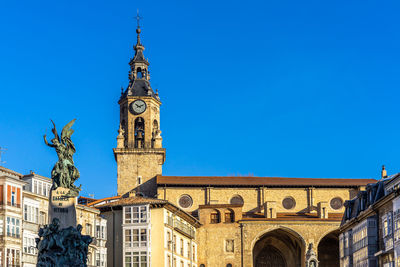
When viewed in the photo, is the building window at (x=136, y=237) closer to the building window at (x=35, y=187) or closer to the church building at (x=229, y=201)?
the church building at (x=229, y=201)

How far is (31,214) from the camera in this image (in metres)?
58.6

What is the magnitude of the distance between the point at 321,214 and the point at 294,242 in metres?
6.54

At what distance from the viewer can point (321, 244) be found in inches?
4129

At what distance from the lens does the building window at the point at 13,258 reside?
5388 centimetres

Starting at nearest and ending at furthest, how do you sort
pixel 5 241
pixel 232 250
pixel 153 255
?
pixel 5 241
pixel 153 255
pixel 232 250

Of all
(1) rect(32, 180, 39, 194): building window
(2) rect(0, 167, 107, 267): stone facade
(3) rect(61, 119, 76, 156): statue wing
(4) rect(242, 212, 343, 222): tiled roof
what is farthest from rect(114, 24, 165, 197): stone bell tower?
(3) rect(61, 119, 76, 156): statue wing

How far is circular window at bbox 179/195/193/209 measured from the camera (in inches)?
3937

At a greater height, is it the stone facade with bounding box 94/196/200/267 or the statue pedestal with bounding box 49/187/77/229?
the stone facade with bounding box 94/196/200/267

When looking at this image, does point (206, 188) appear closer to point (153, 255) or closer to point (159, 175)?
point (159, 175)

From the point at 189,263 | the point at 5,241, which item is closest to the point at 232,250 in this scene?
the point at 189,263

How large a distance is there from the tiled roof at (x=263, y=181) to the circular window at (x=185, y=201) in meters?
1.72

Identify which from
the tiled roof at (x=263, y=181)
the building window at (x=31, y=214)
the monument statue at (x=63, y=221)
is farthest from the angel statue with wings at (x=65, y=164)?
the tiled roof at (x=263, y=181)

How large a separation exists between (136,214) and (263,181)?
104 feet

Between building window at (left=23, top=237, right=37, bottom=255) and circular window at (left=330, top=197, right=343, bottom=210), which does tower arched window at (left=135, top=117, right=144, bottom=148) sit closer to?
circular window at (left=330, top=197, right=343, bottom=210)
